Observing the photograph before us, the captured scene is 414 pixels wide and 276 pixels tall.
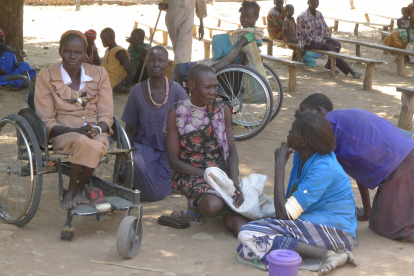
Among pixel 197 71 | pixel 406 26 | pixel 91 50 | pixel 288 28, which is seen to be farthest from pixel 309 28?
pixel 197 71

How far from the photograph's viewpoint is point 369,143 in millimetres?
3260

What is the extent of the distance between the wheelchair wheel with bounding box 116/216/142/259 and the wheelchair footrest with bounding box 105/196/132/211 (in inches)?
7.7

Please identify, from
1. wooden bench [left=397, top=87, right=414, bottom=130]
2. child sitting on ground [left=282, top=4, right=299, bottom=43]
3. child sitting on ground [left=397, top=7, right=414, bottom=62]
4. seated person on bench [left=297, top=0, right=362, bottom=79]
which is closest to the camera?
wooden bench [left=397, top=87, right=414, bottom=130]

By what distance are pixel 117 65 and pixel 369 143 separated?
5.37 metres

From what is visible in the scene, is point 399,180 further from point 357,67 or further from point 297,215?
point 357,67

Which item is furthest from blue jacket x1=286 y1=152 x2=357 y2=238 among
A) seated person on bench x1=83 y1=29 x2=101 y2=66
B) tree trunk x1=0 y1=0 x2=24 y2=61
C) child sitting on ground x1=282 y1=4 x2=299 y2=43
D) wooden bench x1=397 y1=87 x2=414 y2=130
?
child sitting on ground x1=282 y1=4 x2=299 y2=43

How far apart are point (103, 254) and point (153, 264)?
362mm

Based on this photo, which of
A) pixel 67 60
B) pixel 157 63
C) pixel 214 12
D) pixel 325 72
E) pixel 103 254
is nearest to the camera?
pixel 103 254

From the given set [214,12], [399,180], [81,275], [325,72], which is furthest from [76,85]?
[214,12]

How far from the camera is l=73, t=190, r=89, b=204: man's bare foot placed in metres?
3.41

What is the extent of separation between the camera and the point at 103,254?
3197mm

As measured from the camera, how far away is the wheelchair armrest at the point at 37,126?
3367 mm

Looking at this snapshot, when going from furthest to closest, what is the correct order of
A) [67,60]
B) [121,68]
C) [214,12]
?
[214,12] < [121,68] < [67,60]

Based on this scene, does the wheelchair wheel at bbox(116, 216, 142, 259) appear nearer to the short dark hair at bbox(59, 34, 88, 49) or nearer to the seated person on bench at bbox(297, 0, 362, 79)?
the short dark hair at bbox(59, 34, 88, 49)
